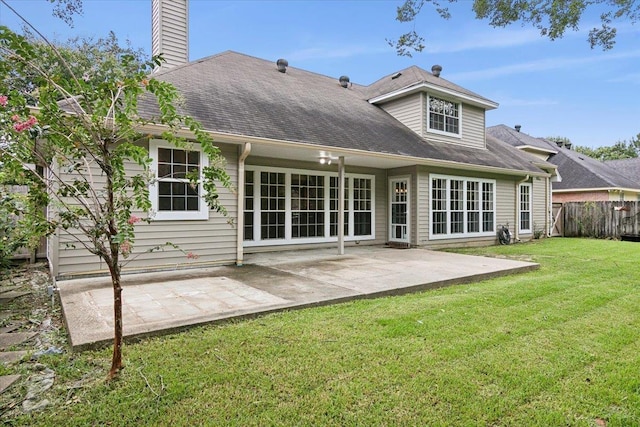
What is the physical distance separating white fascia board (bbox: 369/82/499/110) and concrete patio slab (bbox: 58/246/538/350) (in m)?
5.66

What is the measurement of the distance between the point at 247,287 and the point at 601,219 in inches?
608

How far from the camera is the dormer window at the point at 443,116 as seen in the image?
1192 centimetres

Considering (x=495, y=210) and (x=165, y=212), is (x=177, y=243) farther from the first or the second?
(x=495, y=210)

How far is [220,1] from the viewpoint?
36.3 feet

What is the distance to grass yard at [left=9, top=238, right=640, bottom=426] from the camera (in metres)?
2.27

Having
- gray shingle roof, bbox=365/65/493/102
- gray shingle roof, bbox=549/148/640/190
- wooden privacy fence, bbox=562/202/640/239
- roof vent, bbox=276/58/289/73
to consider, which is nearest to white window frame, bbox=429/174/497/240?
gray shingle roof, bbox=365/65/493/102

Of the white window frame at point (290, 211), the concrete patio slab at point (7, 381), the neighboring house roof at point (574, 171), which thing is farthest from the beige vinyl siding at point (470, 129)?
the concrete patio slab at point (7, 381)

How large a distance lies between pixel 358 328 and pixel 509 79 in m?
13.8

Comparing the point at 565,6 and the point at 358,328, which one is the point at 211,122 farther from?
the point at 565,6

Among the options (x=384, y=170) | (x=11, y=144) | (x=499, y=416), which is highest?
(x=384, y=170)

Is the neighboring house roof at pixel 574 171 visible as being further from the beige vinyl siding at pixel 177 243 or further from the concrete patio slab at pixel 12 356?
the concrete patio slab at pixel 12 356

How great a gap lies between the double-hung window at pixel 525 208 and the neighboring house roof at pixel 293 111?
2.64 feet

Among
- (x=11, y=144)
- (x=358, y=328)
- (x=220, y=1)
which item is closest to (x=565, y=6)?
(x=358, y=328)

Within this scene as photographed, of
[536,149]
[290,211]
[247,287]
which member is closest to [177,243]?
[247,287]
